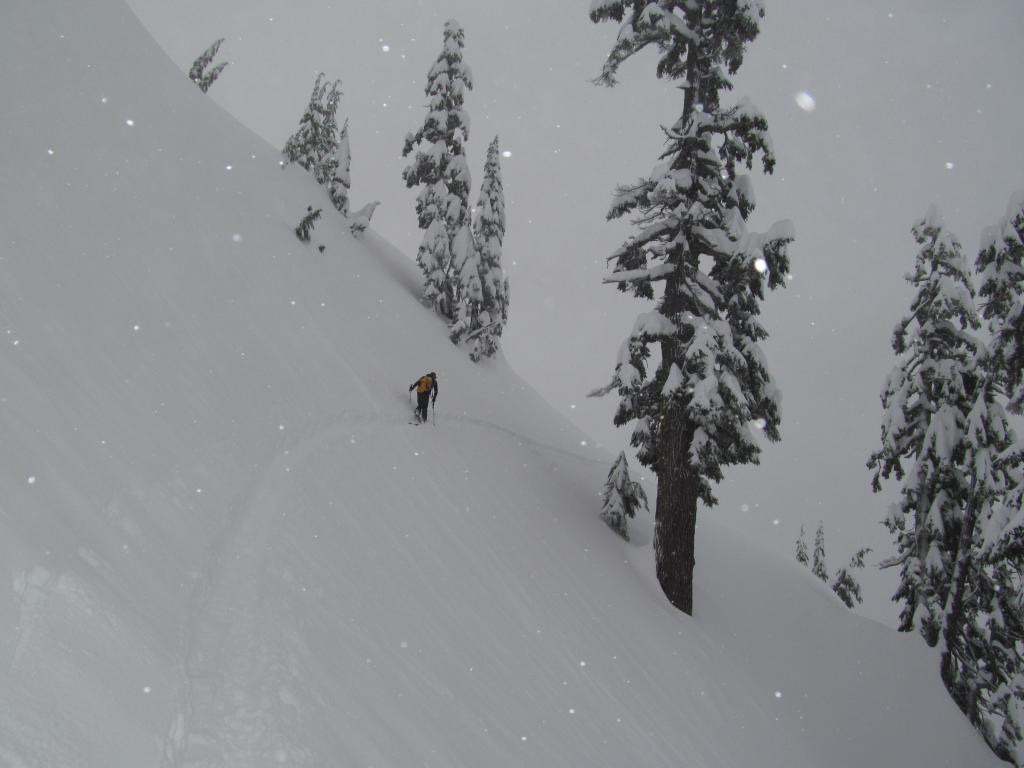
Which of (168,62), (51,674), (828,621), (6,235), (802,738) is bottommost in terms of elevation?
(828,621)

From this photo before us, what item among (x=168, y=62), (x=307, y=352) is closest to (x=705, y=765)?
(x=307, y=352)

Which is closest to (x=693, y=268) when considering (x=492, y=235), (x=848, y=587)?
(x=492, y=235)

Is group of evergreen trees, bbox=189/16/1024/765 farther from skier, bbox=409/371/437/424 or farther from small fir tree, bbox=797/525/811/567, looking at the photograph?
A: small fir tree, bbox=797/525/811/567

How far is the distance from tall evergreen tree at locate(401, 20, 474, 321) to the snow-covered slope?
8756 millimetres

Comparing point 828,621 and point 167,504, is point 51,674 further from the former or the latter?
point 828,621

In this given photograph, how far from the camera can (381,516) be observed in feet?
34.2

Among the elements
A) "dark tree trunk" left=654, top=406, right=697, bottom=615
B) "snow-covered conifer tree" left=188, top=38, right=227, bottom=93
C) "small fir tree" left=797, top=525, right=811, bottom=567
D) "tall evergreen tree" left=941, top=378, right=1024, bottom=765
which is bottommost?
"small fir tree" left=797, top=525, right=811, bottom=567

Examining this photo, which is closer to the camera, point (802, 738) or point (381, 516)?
point (381, 516)

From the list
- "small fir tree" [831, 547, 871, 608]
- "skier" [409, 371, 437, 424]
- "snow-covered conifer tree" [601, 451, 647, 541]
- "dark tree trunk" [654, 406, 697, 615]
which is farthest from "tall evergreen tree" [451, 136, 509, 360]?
"small fir tree" [831, 547, 871, 608]

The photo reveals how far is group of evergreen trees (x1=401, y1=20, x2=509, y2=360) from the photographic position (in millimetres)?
29031

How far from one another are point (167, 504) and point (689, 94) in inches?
523

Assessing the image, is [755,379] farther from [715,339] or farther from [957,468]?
[957,468]

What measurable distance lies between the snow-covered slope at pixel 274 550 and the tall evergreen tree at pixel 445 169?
876 centimetres

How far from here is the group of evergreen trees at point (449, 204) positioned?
29.0 meters
